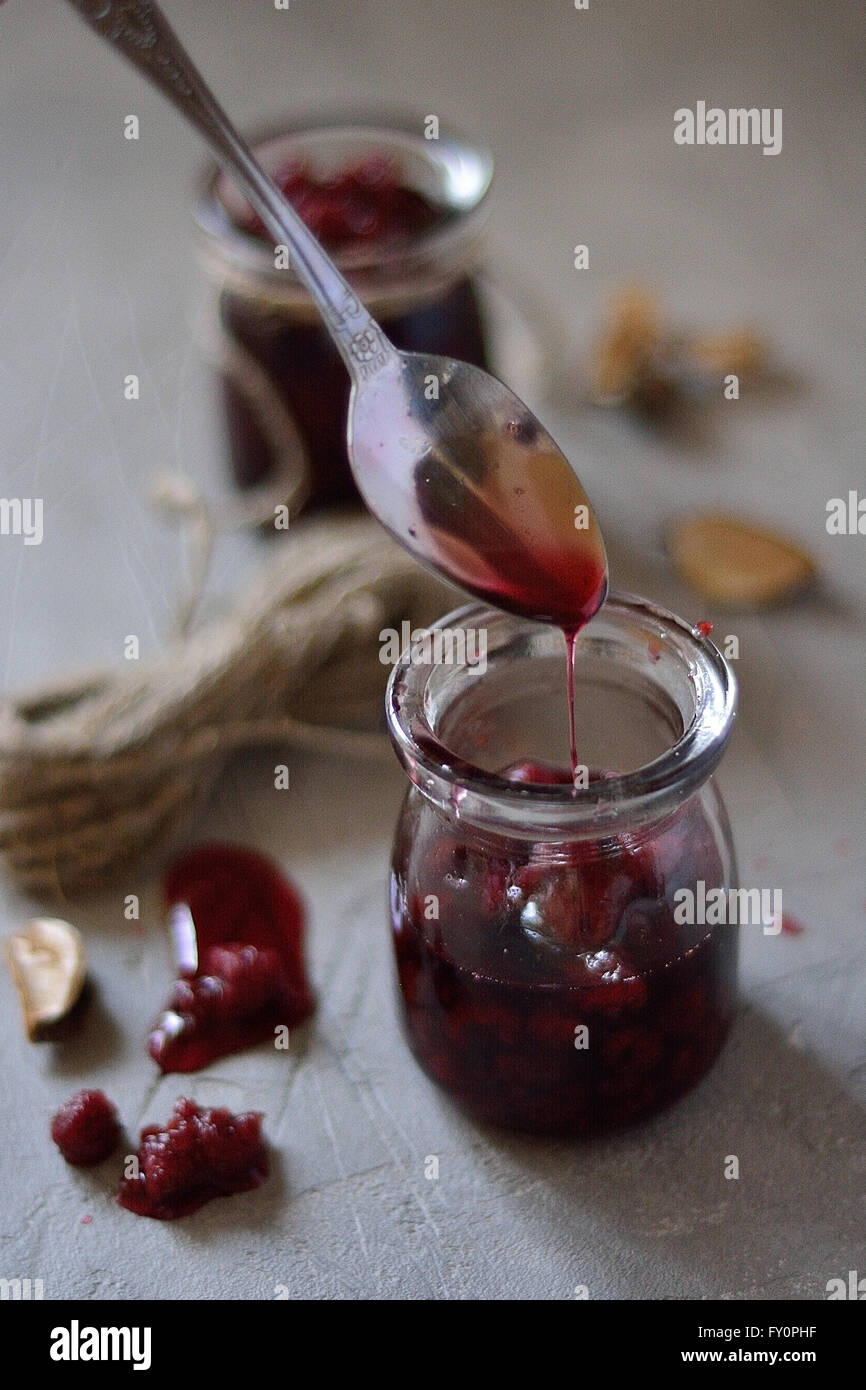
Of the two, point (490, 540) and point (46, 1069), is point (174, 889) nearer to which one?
point (46, 1069)

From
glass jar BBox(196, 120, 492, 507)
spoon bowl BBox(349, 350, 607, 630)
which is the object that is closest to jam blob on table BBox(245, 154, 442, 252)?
glass jar BBox(196, 120, 492, 507)

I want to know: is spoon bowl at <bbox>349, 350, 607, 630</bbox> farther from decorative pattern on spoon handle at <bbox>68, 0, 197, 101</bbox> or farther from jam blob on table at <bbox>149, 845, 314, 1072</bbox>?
jam blob on table at <bbox>149, 845, 314, 1072</bbox>

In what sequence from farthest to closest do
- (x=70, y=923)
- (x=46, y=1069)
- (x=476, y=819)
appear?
1. (x=70, y=923)
2. (x=46, y=1069)
3. (x=476, y=819)

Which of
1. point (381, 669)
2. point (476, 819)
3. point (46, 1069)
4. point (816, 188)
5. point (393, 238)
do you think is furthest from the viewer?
point (816, 188)

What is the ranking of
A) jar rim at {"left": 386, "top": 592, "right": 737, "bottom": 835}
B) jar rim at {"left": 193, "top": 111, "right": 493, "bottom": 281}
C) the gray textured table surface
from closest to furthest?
jar rim at {"left": 386, "top": 592, "right": 737, "bottom": 835}, the gray textured table surface, jar rim at {"left": 193, "top": 111, "right": 493, "bottom": 281}

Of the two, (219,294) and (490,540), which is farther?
(219,294)

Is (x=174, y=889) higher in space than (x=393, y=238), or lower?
lower

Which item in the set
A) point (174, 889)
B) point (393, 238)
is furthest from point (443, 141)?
point (174, 889)
